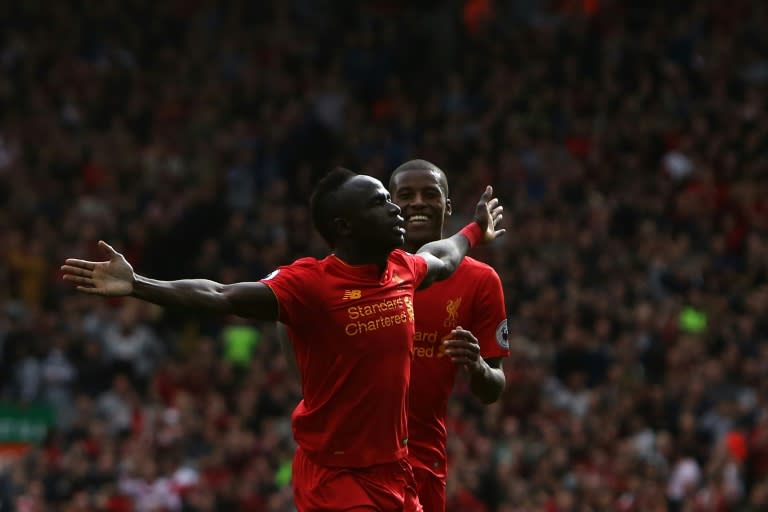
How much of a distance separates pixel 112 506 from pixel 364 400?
10556mm

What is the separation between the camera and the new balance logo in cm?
625

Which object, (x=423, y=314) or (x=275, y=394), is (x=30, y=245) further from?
(x=423, y=314)

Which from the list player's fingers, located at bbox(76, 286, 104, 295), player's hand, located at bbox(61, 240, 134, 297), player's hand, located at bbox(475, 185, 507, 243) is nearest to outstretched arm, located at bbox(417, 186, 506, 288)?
player's hand, located at bbox(475, 185, 507, 243)

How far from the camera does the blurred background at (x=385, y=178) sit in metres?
15.9

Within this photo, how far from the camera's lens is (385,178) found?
66.3 feet

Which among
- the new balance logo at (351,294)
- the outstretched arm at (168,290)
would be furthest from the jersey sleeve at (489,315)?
the outstretched arm at (168,290)

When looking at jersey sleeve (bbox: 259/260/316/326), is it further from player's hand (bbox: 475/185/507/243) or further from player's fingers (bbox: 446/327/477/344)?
player's hand (bbox: 475/185/507/243)

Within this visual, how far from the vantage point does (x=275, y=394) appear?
1759 cm

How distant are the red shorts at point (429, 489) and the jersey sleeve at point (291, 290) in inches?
54.7

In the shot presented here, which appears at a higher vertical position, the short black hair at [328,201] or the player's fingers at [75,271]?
the short black hair at [328,201]

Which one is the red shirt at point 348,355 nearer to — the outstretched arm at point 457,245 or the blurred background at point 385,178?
the outstretched arm at point 457,245

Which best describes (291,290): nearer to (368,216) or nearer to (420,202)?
(368,216)

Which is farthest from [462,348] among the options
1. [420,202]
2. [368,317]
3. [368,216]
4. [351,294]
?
[420,202]

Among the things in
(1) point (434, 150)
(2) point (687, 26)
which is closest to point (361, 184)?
(1) point (434, 150)
